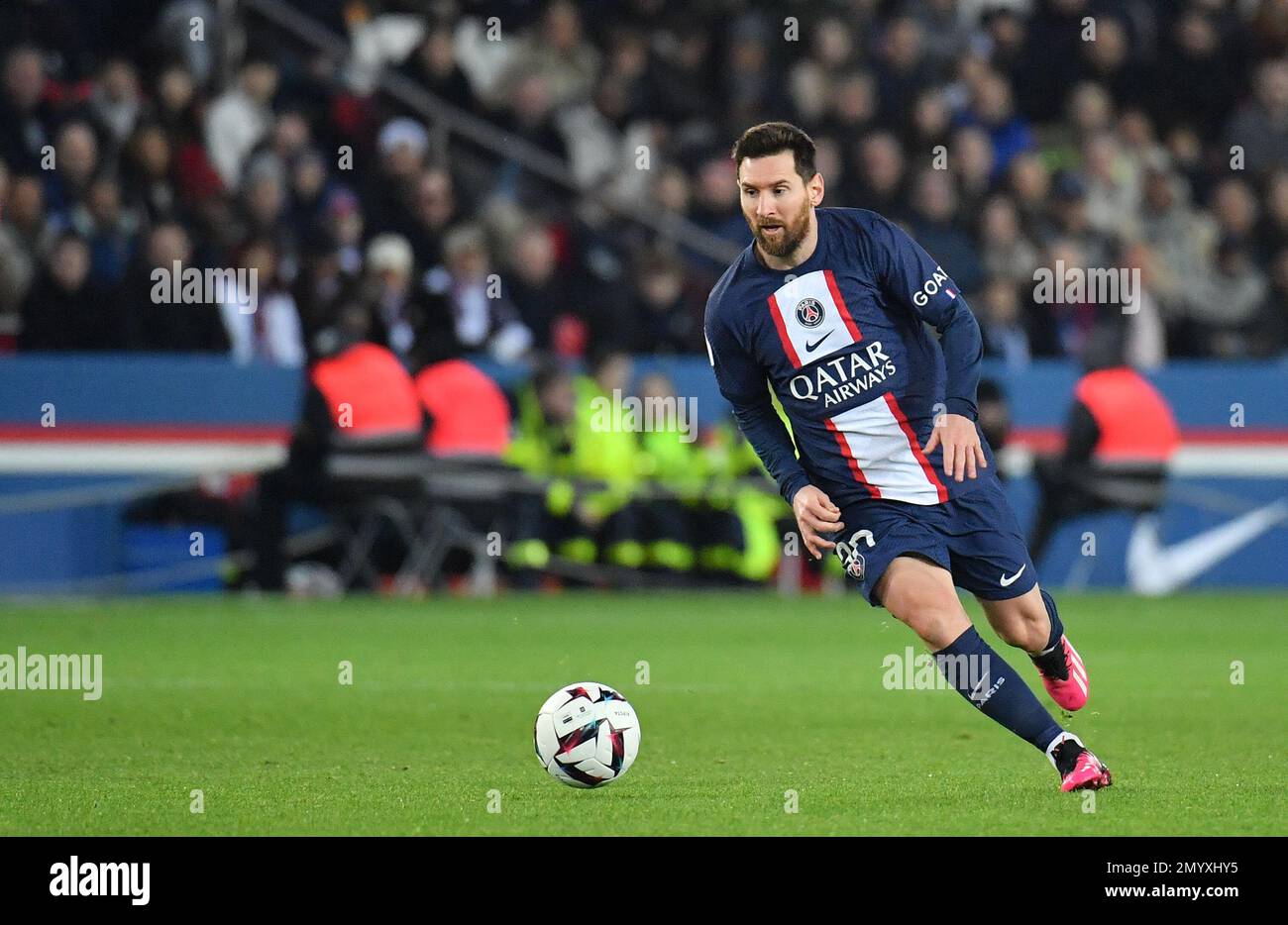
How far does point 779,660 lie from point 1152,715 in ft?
8.39

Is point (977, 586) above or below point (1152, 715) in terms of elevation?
above

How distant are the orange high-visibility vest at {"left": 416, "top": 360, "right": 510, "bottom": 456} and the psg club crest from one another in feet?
25.9

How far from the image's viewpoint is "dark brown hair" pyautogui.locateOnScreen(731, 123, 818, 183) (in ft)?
20.8

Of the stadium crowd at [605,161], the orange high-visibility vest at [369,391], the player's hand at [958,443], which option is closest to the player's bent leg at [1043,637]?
the player's hand at [958,443]

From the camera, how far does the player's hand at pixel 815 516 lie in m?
6.43

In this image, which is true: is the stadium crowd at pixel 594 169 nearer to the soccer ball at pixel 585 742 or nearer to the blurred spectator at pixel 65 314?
the blurred spectator at pixel 65 314

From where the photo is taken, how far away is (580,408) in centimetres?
1447

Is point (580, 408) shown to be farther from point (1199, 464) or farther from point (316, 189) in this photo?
point (1199, 464)

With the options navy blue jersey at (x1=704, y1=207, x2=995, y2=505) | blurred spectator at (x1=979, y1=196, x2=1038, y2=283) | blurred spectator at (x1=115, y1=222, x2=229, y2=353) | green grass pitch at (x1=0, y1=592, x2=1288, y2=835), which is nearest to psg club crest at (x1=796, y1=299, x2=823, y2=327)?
navy blue jersey at (x1=704, y1=207, x2=995, y2=505)

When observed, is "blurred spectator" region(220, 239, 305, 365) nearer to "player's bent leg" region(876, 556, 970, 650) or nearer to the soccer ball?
the soccer ball

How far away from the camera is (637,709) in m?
8.91

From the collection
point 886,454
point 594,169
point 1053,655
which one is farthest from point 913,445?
point 594,169

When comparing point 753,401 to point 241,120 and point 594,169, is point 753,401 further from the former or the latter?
point 594,169
